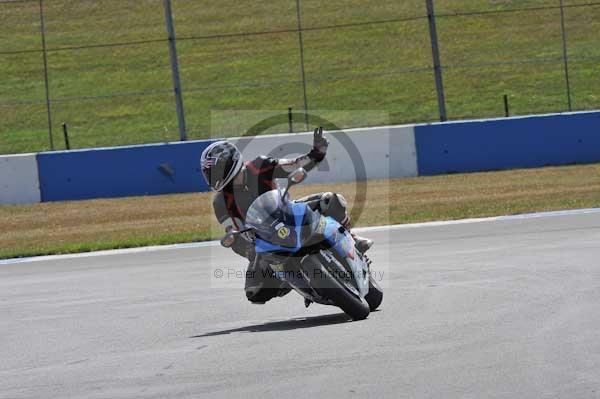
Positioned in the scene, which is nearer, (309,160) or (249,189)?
(309,160)

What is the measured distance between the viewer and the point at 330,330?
8.77 m

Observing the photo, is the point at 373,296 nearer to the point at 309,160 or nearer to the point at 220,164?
the point at 309,160

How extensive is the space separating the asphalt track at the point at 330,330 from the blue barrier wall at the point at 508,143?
736 centimetres

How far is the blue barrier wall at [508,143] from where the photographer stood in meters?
21.7

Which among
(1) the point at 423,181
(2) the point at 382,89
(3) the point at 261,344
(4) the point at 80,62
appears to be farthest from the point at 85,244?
(4) the point at 80,62

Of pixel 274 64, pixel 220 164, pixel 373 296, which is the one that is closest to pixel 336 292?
pixel 373 296

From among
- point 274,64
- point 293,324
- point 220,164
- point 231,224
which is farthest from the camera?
point 274,64

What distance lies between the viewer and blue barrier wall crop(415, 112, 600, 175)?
2173 cm

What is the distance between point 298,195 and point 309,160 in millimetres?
11339

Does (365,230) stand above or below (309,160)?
below

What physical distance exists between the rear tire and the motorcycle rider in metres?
0.31

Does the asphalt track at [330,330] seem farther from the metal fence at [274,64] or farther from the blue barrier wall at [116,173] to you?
the metal fence at [274,64]

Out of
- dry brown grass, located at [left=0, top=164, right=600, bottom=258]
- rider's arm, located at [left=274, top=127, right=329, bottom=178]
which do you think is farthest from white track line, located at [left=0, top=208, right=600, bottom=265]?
rider's arm, located at [left=274, top=127, right=329, bottom=178]

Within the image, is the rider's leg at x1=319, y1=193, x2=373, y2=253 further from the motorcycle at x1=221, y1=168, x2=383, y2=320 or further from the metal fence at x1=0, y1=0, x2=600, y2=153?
the metal fence at x1=0, y1=0, x2=600, y2=153
